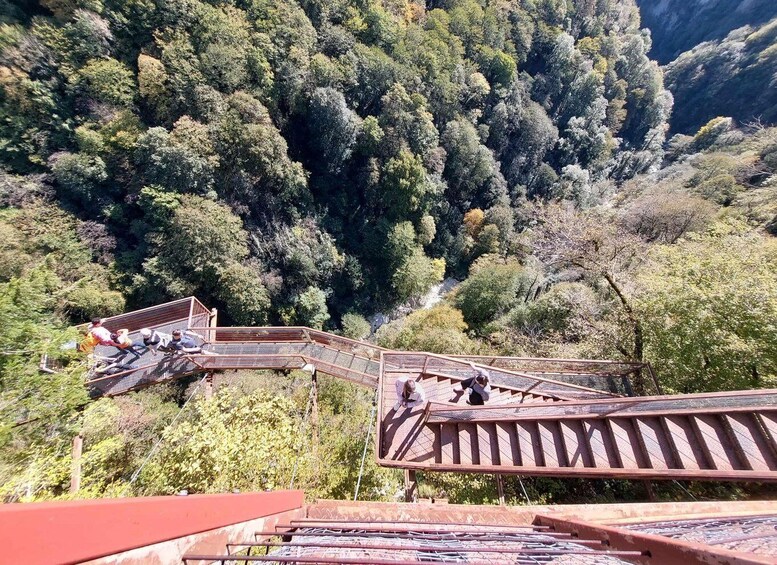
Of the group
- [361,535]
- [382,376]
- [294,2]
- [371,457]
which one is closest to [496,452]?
[382,376]

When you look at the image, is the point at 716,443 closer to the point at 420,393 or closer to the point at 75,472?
the point at 420,393

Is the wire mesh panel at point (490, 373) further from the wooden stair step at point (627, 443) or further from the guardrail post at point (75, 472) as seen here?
the guardrail post at point (75, 472)

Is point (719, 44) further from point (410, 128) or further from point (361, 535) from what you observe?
point (361, 535)

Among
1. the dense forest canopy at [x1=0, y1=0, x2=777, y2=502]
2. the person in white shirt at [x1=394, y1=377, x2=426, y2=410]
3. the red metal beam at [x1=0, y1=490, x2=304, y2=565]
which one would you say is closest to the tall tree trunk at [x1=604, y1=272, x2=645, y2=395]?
the dense forest canopy at [x1=0, y1=0, x2=777, y2=502]

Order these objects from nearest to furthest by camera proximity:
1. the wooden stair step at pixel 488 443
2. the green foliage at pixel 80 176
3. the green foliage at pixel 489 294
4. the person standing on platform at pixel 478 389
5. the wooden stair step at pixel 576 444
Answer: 1. the wooden stair step at pixel 576 444
2. the wooden stair step at pixel 488 443
3. the person standing on platform at pixel 478 389
4. the green foliage at pixel 80 176
5. the green foliage at pixel 489 294

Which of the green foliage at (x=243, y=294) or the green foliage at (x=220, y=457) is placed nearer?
the green foliage at (x=220, y=457)

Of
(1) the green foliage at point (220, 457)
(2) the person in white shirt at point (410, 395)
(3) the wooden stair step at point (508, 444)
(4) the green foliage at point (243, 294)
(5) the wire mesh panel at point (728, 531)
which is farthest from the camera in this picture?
(4) the green foliage at point (243, 294)

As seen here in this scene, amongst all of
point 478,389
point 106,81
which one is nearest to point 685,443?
point 478,389

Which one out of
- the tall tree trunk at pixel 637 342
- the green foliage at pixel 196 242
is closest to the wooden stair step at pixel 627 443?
the tall tree trunk at pixel 637 342
